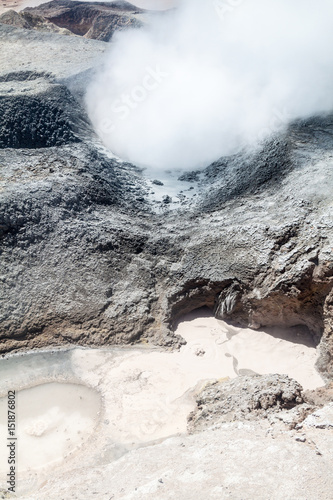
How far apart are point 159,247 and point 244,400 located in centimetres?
214

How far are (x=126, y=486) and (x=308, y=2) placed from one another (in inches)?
293

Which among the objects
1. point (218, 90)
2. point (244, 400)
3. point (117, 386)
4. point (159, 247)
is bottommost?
point (117, 386)

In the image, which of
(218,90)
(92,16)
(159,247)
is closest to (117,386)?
(159,247)

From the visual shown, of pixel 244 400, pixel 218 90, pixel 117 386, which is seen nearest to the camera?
pixel 244 400

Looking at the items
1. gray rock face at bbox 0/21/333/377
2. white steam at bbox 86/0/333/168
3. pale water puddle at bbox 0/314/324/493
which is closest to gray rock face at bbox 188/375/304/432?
pale water puddle at bbox 0/314/324/493

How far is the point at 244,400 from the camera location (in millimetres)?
3457

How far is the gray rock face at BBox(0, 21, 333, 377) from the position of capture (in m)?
4.39

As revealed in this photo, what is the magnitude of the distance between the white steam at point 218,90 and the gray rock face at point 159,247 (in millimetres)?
727

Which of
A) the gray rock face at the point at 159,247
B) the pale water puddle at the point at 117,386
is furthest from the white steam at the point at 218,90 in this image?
the pale water puddle at the point at 117,386

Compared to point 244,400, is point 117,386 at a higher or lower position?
lower

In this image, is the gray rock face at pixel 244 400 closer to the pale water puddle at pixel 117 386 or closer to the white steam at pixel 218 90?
the pale water puddle at pixel 117 386

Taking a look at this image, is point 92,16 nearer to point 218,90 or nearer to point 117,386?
point 218,90

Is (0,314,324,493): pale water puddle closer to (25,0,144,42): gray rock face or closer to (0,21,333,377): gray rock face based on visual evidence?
(0,21,333,377): gray rock face

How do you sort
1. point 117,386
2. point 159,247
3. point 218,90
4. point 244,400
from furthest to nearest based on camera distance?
point 218,90, point 159,247, point 117,386, point 244,400
